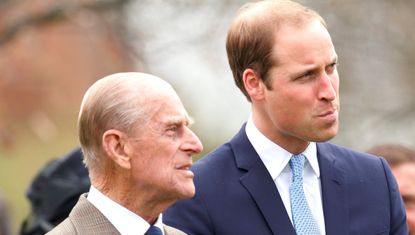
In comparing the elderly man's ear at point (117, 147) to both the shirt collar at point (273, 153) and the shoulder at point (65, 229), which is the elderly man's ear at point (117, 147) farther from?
the shirt collar at point (273, 153)

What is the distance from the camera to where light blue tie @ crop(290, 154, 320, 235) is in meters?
6.52

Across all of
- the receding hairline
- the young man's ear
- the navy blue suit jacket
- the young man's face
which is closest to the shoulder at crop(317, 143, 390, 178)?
the navy blue suit jacket

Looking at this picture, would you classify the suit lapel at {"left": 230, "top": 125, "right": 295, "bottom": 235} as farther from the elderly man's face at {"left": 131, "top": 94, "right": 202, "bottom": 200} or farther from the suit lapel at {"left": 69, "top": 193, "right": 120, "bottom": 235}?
the suit lapel at {"left": 69, "top": 193, "right": 120, "bottom": 235}

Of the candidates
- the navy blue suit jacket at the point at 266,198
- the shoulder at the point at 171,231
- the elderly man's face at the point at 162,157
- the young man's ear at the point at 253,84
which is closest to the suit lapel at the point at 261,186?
the navy blue suit jacket at the point at 266,198

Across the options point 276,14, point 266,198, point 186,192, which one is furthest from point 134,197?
point 276,14

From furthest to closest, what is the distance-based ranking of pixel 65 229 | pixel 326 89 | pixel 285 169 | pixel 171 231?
pixel 285 169
pixel 326 89
pixel 171 231
pixel 65 229

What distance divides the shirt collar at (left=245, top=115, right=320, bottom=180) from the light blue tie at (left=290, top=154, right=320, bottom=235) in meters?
0.05

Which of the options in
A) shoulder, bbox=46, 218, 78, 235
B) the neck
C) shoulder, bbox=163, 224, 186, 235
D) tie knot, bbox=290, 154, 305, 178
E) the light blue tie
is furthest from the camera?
tie knot, bbox=290, 154, 305, 178

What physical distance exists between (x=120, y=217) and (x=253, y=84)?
3.02 ft

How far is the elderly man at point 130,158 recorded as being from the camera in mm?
6105

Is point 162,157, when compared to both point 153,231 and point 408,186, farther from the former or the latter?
point 408,186

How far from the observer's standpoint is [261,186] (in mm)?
6613

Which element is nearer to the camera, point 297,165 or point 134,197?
point 134,197

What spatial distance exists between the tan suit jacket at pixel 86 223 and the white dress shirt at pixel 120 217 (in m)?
0.02
